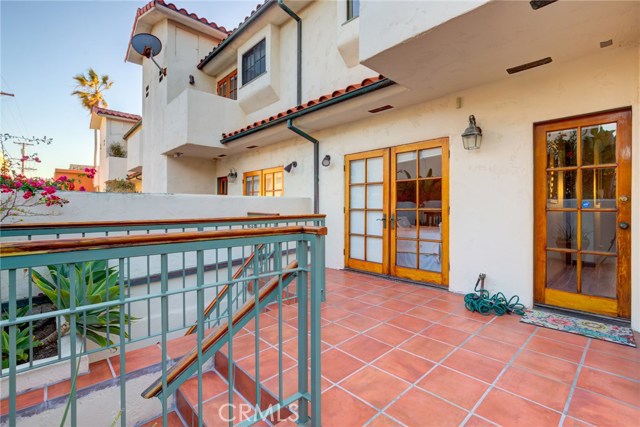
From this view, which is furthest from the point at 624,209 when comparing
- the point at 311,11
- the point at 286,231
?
the point at 311,11

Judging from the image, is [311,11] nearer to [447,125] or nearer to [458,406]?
[447,125]

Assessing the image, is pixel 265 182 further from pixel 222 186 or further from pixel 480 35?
pixel 480 35

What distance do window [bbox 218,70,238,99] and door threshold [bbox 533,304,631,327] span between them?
27.0 ft

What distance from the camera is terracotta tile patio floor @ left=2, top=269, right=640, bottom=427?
1796 mm

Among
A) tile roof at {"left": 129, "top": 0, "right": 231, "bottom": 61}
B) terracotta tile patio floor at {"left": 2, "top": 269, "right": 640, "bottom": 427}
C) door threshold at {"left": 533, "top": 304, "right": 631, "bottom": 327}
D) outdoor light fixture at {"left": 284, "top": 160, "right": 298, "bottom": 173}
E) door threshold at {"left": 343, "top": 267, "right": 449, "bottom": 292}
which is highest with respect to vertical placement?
tile roof at {"left": 129, "top": 0, "right": 231, "bottom": 61}

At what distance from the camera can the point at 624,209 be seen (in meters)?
2.89

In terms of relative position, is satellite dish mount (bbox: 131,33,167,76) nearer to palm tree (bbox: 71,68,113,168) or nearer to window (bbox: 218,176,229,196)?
window (bbox: 218,176,229,196)

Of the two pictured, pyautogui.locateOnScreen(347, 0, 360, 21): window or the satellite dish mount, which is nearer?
pyautogui.locateOnScreen(347, 0, 360, 21): window

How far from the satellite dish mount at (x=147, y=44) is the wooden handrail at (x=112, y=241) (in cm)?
912

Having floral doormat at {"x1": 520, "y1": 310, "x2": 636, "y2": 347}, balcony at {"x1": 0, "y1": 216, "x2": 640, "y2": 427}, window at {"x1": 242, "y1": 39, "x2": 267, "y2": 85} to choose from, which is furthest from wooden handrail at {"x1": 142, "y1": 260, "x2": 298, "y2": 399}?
window at {"x1": 242, "y1": 39, "x2": 267, "y2": 85}

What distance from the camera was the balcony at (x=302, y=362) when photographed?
4.29 feet

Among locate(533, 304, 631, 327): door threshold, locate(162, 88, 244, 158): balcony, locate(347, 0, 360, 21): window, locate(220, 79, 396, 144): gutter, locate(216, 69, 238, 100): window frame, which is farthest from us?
locate(216, 69, 238, 100): window frame

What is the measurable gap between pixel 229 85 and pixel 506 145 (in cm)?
765

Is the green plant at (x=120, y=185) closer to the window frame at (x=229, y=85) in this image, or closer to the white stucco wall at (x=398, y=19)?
the window frame at (x=229, y=85)
